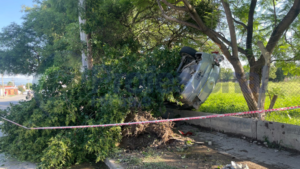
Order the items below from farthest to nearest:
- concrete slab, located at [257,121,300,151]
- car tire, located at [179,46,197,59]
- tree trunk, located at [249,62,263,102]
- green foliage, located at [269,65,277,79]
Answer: car tire, located at [179,46,197,59], tree trunk, located at [249,62,263,102], green foliage, located at [269,65,277,79], concrete slab, located at [257,121,300,151]

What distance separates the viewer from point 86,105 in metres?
5.71

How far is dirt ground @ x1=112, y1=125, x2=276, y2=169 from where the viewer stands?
4.03 metres

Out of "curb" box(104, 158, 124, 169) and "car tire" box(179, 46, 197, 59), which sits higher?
"car tire" box(179, 46, 197, 59)

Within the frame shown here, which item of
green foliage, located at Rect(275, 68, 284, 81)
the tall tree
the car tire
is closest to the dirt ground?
the tall tree

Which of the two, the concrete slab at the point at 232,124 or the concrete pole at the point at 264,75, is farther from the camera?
the concrete slab at the point at 232,124

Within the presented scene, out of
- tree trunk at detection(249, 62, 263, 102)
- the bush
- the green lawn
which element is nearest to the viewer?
the bush

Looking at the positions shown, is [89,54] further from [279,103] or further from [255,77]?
[279,103]

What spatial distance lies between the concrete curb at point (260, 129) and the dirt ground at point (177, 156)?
91cm

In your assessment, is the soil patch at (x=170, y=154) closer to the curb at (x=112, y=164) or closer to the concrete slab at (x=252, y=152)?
the curb at (x=112, y=164)

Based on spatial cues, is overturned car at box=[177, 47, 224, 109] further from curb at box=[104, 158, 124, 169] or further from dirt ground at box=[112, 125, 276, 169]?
curb at box=[104, 158, 124, 169]

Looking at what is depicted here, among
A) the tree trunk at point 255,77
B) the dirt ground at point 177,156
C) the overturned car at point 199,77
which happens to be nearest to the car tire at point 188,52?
the overturned car at point 199,77

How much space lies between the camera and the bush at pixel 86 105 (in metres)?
4.78

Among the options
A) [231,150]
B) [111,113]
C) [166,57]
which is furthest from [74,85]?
[231,150]

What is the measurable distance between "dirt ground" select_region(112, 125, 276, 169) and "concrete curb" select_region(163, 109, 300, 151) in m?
0.91
